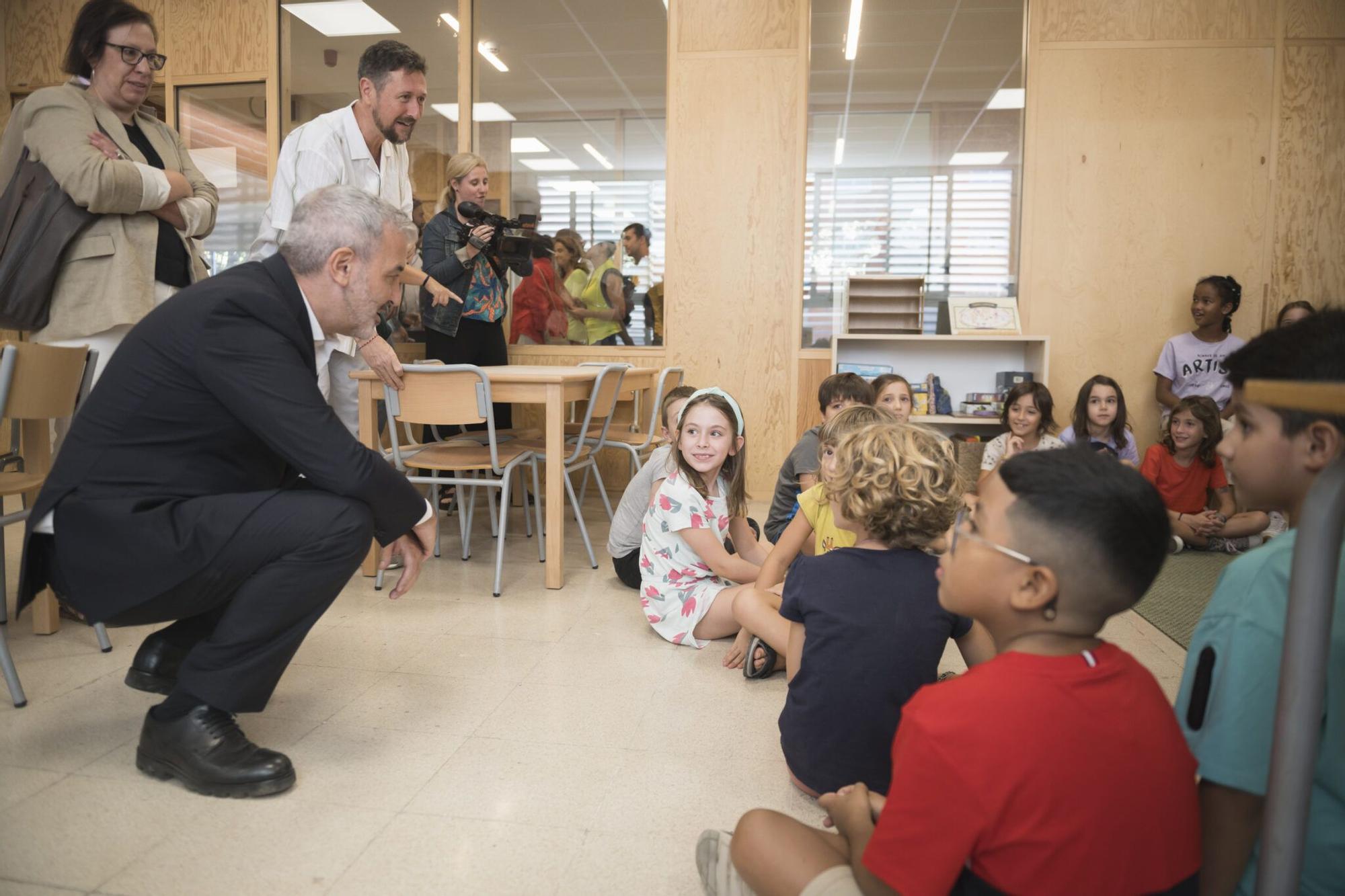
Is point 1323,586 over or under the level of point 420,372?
under

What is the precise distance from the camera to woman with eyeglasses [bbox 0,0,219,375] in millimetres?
2252

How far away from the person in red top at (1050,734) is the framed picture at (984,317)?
3.87 metres

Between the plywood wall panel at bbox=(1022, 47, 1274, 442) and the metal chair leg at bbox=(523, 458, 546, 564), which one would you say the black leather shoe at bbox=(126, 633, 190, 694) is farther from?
the plywood wall panel at bbox=(1022, 47, 1274, 442)

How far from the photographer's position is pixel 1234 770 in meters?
0.90

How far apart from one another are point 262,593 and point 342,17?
4.86m

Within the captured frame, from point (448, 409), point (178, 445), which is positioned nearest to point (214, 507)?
point (178, 445)

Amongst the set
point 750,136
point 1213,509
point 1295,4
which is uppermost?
point 1295,4

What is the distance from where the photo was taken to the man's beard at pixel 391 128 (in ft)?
9.26

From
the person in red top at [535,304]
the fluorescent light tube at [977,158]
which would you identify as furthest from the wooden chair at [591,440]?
the fluorescent light tube at [977,158]

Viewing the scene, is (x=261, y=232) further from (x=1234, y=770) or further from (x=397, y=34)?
(x=397, y=34)

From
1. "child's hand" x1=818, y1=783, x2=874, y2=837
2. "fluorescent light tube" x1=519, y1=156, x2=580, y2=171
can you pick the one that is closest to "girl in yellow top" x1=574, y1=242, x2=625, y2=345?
"fluorescent light tube" x1=519, y1=156, x2=580, y2=171

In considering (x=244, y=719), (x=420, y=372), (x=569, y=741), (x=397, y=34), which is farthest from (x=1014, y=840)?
(x=397, y=34)

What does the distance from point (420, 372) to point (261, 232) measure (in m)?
0.61

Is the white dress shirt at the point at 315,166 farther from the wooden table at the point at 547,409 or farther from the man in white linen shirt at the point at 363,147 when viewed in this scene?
the wooden table at the point at 547,409
